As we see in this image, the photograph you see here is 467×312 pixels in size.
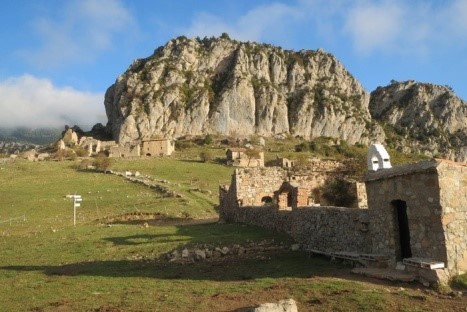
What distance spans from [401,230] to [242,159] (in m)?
65.7

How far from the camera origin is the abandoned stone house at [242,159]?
77.5 m

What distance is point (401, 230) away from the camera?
13734 millimetres

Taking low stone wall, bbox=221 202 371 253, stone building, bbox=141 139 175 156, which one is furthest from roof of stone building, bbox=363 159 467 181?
stone building, bbox=141 139 175 156

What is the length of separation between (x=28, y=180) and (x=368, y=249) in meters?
54.0

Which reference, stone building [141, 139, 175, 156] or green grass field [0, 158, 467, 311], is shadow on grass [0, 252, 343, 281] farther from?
stone building [141, 139, 175, 156]

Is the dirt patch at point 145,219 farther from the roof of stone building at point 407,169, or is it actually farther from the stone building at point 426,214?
the stone building at point 426,214

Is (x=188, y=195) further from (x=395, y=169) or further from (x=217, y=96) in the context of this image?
(x=217, y=96)

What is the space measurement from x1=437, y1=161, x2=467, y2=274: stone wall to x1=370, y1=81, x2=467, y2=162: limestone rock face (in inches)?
6359

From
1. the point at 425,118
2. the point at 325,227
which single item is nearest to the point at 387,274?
the point at 325,227

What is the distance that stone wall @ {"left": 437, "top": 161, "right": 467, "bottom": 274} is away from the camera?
11.7m

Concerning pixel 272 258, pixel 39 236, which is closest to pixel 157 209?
pixel 39 236

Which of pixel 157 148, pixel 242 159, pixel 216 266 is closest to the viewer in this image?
pixel 216 266

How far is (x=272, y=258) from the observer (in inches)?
645

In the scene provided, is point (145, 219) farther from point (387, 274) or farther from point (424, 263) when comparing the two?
point (424, 263)
